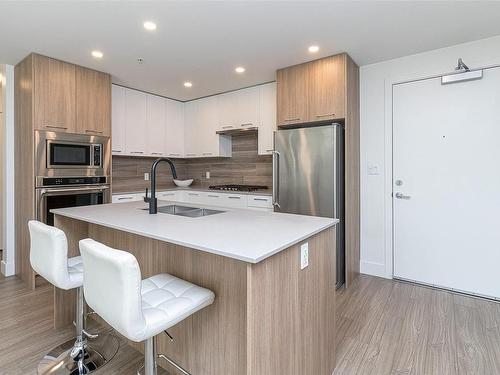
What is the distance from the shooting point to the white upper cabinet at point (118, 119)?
3.90 m

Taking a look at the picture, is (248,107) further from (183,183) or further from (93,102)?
(93,102)

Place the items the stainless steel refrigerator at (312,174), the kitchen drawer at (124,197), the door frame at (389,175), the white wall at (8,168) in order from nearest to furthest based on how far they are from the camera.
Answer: the stainless steel refrigerator at (312,174) < the door frame at (389,175) < the white wall at (8,168) < the kitchen drawer at (124,197)

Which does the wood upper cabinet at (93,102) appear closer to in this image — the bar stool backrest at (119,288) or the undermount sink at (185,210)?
the undermount sink at (185,210)

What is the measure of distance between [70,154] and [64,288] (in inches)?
83.7

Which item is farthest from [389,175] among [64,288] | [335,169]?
[64,288]

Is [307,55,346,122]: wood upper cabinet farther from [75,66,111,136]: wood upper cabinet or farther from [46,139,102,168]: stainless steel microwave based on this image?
[46,139,102,168]: stainless steel microwave

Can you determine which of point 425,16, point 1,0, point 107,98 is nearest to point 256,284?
point 425,16

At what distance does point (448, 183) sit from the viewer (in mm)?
2838

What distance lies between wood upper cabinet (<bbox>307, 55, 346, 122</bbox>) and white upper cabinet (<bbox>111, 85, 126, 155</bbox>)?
2.63m

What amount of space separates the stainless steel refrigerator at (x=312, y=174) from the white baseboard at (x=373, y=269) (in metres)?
0.46

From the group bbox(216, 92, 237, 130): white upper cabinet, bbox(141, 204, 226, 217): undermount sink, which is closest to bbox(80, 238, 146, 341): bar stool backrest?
bbox(141, 204, 226, 217): undermount sink

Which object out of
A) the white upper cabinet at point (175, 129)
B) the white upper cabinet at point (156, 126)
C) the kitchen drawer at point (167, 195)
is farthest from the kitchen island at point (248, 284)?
the white upper cabinet at point (175, 129)

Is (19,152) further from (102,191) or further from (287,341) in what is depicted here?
(287,341)

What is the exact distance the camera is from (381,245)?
321 cm
